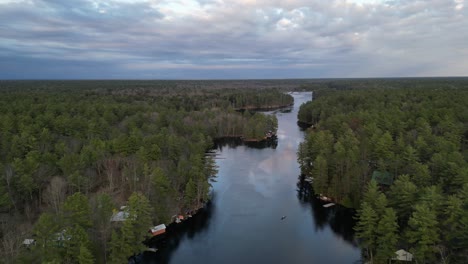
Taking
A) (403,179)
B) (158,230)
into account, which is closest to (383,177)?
(403,179)

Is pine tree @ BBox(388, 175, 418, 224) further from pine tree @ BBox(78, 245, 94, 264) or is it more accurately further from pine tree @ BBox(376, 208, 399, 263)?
pine tree @ BBox(78, 245, 94, 264)

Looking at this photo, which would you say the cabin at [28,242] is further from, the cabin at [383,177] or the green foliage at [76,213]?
the cabin at [383,177]

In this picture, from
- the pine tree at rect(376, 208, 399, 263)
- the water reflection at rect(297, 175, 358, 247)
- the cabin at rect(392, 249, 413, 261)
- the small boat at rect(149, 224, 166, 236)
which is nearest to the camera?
the cabin at rect(392, 249, 413, 261)

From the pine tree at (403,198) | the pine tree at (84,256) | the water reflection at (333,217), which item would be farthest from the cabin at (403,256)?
the pine tree at (84,256)

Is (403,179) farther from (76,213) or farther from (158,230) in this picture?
(76,213)

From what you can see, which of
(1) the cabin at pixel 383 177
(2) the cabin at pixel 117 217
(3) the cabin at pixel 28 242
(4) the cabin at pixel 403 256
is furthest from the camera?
(1) the cabin at pixel 383 177

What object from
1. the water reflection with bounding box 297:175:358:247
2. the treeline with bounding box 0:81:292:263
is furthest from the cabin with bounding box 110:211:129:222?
the water reflection with bounding box 297:175:358:247
